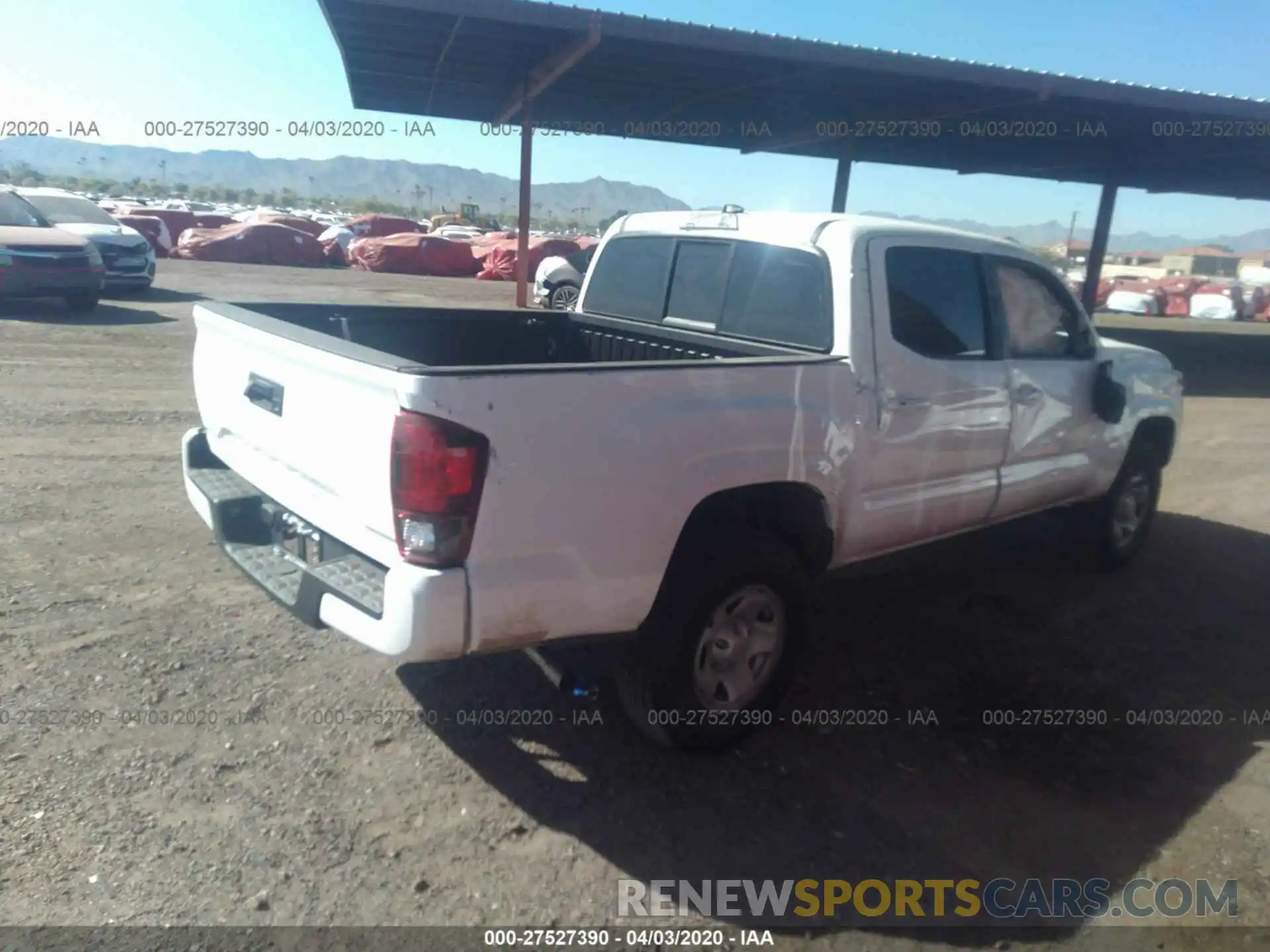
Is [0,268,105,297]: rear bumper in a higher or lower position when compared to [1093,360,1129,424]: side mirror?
lower

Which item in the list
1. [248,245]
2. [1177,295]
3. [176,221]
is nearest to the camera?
[248,245]

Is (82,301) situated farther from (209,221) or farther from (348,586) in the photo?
(209,221)

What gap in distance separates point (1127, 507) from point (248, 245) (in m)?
26.6

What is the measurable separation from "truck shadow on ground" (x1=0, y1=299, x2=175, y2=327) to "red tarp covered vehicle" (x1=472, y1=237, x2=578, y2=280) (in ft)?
→ 46.4

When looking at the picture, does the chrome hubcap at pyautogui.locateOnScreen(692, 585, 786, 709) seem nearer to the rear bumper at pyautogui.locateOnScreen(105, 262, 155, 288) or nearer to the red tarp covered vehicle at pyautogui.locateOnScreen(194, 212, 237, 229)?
the rear bumper at pyautogui.locateOnScreen(105, 262, 155, 288)

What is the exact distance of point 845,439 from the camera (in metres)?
3.73

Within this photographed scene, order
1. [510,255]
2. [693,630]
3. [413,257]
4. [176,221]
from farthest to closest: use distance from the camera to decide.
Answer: [176,221]
[413,257]
[510,255]
[693,630]

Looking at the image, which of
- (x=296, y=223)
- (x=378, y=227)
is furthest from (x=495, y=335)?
(x=378, y=227)

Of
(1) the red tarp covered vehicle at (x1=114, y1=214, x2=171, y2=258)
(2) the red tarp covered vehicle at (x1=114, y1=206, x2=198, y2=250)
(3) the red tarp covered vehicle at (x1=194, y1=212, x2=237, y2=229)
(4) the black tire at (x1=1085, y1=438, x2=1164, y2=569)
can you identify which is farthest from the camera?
(3) the red tarp covered vehicle at (x1=194, y1=212, x2=237, y2=229)

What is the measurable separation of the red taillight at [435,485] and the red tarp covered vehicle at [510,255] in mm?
25414

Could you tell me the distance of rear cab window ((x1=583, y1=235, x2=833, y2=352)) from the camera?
4008 millimetres

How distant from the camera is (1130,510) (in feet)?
19.6

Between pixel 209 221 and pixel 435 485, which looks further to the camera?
pixel 209 221

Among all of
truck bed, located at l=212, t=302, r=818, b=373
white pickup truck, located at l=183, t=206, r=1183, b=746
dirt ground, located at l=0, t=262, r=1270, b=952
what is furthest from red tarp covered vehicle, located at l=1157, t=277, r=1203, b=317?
truck bed, located at l=212, t=302, r=818, b=373
